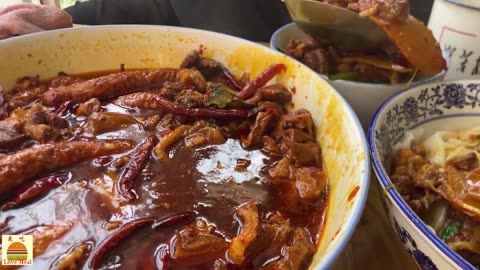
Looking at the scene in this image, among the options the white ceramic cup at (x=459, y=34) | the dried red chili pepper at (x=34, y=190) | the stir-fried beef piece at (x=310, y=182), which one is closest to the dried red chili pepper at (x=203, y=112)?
the stir-fried beef piece at (x=310, y=182)

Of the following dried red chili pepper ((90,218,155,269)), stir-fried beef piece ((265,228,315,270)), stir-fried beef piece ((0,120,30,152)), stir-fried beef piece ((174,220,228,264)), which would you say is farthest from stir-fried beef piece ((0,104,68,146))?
stir-fried beef piece ((265,228,315,270))

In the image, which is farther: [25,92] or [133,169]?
[25,92]

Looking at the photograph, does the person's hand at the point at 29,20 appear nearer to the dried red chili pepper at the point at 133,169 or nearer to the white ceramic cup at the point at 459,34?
the dried red chili pepper at the point at 133,169

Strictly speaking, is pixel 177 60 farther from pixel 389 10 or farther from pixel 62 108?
pixel 389 10

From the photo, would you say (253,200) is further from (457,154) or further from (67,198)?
(457,154)

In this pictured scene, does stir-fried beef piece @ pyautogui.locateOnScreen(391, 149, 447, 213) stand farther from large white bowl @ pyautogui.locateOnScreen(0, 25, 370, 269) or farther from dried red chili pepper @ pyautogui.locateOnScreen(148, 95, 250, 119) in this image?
dried red chili pepper @ pyautogui.locateOnScreen(148, 95, 250, 119)

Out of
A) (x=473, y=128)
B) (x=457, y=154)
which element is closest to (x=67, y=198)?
(x=457, y=154)

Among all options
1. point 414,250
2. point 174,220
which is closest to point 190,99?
point 174,220
